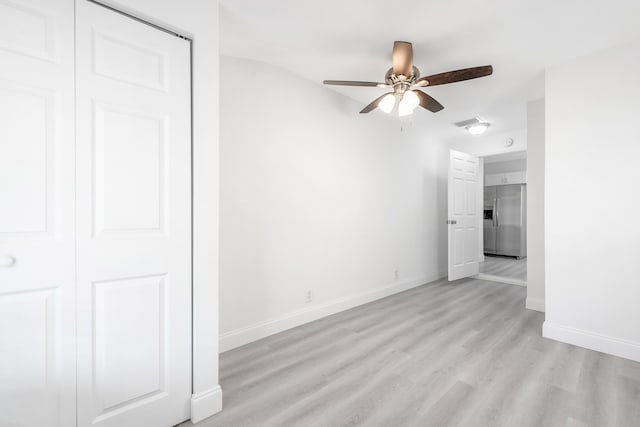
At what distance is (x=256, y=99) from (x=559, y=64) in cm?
282

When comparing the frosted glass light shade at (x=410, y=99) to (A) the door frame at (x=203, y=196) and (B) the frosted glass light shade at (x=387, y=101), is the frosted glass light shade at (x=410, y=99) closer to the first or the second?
(B) the frosted glass light shade at (x=387, y=101)

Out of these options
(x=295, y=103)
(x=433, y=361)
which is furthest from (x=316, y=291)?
(x=295, y=103)

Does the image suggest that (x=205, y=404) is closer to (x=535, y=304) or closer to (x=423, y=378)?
(x=423, y=378)

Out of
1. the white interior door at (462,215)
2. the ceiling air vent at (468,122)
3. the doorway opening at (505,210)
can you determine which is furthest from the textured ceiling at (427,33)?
the doorway opening at (505,210)

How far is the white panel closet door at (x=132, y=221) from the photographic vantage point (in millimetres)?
1325

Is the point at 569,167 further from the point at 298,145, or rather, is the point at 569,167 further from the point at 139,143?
the point at 139,143

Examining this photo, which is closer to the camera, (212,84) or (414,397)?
(212,84)

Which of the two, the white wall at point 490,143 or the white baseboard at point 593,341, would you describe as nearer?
the white baseboard at point 593,341

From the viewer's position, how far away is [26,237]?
3.93 ft

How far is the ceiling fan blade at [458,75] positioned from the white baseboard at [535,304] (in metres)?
2.86

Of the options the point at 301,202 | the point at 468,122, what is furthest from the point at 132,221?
the point at 468,122

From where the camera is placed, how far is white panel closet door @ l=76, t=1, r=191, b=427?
133 centimetres

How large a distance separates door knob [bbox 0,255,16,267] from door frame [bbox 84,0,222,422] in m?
0.71

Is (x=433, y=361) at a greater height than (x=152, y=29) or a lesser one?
lesser
